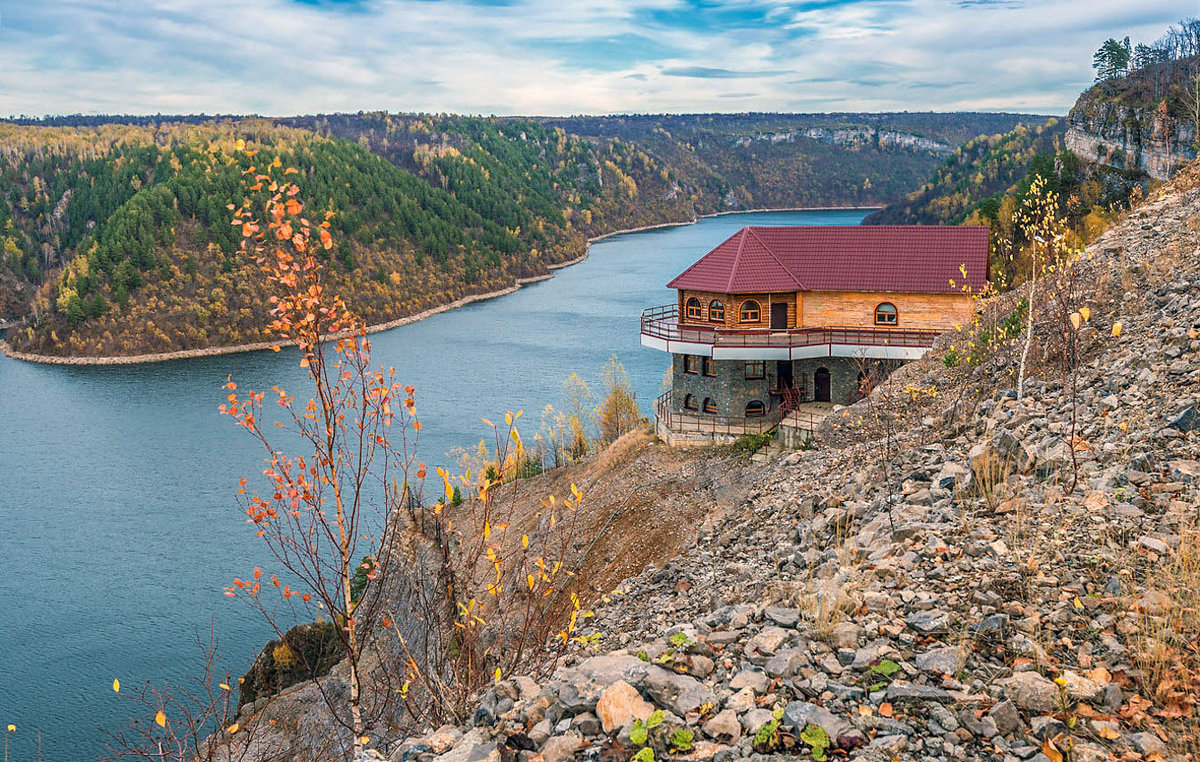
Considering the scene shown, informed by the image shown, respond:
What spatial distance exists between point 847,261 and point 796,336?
153 inches

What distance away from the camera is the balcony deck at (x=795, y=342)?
32.0 m

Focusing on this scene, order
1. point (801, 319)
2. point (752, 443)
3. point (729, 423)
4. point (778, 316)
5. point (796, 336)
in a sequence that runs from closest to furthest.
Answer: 1. point (752, 443)
2. point (729, 423)
3. point (796, 336)
4. point (778, 316)
5. point (801, 319)

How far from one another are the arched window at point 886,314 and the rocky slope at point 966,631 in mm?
21729

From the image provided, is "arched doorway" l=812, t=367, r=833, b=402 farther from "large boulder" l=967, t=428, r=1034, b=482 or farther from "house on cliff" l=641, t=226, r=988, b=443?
"large boulder" l=967, t=428, r=1034, b=482

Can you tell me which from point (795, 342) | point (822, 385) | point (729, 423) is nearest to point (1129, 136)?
point (822, 385)

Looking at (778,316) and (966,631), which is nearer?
(966,631)

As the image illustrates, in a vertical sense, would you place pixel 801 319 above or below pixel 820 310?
below

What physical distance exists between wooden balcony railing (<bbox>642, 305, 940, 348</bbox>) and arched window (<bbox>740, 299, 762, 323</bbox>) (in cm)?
52

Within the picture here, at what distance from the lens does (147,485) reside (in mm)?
49750

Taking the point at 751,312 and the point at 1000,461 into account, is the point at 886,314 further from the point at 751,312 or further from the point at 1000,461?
the point at 1000,461

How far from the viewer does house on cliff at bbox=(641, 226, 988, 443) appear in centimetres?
3238

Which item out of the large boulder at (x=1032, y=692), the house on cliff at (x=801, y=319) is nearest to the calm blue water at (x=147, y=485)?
the house on cliff at (x=801, y=319)

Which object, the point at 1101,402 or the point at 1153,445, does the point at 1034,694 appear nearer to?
the point at 1153,445

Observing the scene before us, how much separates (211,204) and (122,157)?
44408mm
